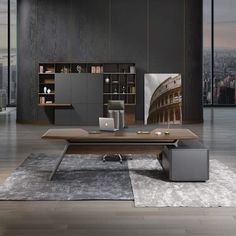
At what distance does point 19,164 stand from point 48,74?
24.9 feet

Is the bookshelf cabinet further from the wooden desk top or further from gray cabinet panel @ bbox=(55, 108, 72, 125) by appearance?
the wooden desk top

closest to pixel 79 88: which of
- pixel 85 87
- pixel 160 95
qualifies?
pixel 85 87

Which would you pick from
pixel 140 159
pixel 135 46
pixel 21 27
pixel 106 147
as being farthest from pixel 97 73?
pixel 106 147

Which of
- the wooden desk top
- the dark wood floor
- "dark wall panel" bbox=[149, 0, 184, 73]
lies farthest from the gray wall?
the dark wood floor

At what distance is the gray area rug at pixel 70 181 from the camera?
5.50 meters

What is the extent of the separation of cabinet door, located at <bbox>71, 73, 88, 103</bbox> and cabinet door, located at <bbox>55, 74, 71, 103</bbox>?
0.38ft

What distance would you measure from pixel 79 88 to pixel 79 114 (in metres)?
0.76

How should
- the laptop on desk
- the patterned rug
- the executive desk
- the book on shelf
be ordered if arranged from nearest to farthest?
the patterned rug < the executive desk < the laptop on desk < the book on shelf

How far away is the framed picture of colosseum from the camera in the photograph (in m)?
14.7

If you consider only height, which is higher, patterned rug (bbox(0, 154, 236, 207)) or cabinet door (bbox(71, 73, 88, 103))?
cabinet door (bbox(71, 73, 88, 103))

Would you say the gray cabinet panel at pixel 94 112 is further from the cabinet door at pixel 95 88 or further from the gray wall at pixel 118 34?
the gray wall at pixel 118 34

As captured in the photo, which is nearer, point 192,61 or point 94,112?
point 94,112

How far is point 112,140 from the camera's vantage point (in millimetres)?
6434

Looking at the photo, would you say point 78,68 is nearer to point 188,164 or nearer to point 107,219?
point 188,164
